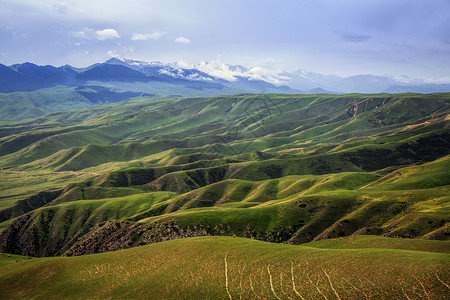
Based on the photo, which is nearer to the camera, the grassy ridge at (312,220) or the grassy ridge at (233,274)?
the grassy ridge at (233,274)

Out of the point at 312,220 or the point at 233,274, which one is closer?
the point at 233,274

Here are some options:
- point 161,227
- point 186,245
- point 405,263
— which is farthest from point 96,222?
point 405,263

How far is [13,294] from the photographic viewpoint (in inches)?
2566

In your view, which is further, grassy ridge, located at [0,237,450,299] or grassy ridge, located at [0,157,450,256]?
grassy ridge, located at [0,157,450,256]

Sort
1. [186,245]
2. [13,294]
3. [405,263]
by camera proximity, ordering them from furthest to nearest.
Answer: [186,245]
[13,294]
[405,263]

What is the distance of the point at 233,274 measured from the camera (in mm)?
61531

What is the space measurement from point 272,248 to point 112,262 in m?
40.4

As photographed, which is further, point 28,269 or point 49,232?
point 49,232

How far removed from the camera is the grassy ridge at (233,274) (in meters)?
50.8

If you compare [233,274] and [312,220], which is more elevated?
[233,274]

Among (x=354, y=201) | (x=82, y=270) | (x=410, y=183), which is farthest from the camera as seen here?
(x=410, y=183)

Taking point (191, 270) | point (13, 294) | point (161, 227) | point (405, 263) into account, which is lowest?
point (161, 227)

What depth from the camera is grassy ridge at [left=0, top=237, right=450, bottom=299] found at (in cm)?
5081

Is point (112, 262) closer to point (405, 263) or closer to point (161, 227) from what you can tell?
point (161, 227)
